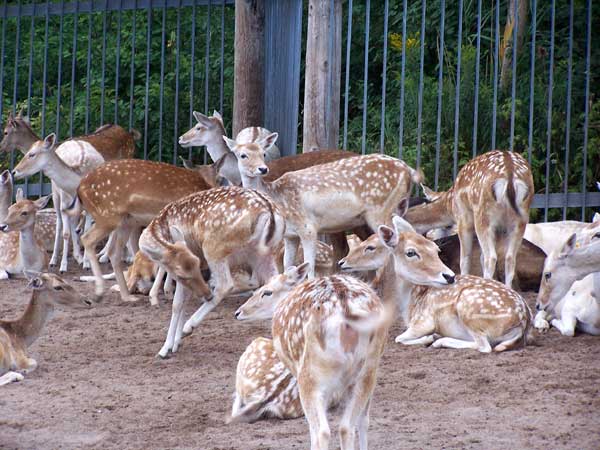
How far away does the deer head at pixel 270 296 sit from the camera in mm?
7102

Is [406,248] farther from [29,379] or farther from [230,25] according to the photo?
[230,25]

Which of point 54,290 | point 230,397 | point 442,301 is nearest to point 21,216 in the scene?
point 54,290

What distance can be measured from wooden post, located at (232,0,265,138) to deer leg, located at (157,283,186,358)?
3446 mm

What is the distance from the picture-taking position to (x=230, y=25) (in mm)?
14406

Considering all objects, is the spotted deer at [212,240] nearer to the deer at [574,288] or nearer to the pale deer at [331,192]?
the pale deer at [331,192]

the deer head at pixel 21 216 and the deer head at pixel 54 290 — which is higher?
the deer head at pixel 21 216

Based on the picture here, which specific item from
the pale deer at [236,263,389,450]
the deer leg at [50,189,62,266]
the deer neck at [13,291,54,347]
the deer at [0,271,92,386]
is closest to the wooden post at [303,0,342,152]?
the deer leg at [50,189,62,266]

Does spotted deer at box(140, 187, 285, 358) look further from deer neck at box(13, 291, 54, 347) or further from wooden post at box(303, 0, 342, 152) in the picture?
wooden post at box(303, 0, 342, 152)

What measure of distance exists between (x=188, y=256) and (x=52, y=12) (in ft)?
18.7

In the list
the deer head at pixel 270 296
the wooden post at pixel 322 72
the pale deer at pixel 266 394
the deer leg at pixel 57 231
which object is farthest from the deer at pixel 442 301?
the deer leg at pixel 57 231

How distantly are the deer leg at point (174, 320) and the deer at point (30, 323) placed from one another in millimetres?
799

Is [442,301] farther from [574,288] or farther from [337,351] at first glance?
[337,351]

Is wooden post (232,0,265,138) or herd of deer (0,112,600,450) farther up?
wooden post (232,0,265,138)

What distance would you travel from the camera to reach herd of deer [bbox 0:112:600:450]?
17.4 feet
